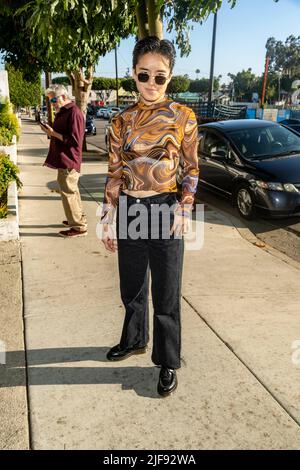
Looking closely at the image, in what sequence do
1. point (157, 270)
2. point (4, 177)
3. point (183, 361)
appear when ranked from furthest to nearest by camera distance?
point (4, 177) < point (183, 361) < point (157, 270)

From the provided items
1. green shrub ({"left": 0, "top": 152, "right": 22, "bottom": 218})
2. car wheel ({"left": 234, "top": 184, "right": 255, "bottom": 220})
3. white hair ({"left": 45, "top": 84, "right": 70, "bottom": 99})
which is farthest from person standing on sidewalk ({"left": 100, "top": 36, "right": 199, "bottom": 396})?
car wheel ({"left": 234, "top": 184, "right": 255, "bottom": 220})

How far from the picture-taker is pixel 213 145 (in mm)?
7375

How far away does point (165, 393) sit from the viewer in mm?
2379

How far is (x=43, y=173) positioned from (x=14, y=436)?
28.5ft

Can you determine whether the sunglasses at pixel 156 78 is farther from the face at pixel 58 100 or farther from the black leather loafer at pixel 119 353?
the face at pixel 58 100

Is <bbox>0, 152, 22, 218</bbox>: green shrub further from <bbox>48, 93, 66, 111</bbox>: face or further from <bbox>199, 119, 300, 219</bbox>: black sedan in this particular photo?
<bbox>199, 119, 300, 219</bbox>: black sedan

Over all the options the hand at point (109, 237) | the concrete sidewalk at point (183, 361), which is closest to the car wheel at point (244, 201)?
the concrete sidewalk at point (183, 361)

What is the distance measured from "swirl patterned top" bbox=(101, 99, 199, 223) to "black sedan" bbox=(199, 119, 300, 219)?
3.85 meters

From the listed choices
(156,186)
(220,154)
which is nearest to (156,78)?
(156,186)

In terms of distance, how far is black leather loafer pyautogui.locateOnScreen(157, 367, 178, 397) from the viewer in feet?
7.84

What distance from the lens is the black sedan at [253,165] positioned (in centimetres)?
582

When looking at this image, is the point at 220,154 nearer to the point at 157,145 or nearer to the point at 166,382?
the point at 157,145

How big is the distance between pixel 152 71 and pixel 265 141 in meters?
5.14
